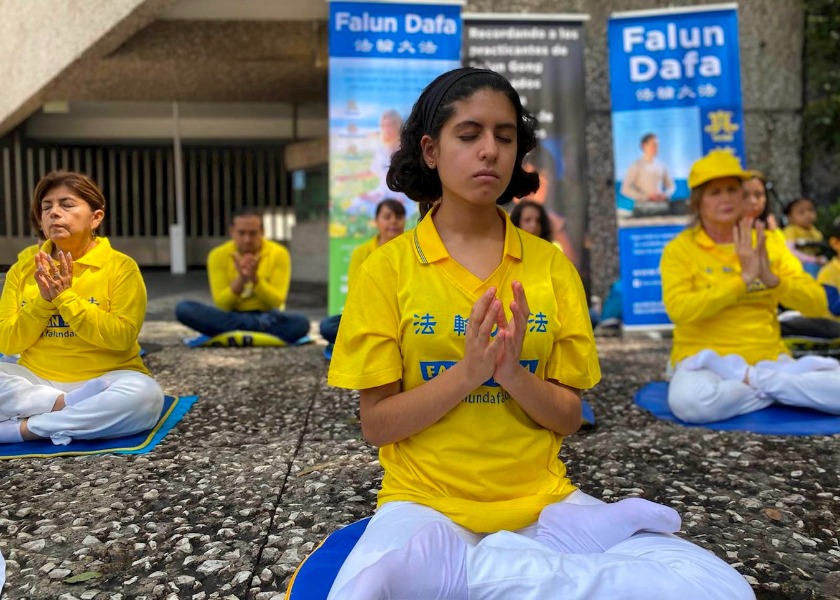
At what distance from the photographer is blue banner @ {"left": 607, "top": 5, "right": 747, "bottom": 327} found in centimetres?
579

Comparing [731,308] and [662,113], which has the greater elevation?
[662,113]

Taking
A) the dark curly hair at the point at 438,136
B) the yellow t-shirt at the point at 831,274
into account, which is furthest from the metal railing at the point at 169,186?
the dark curly hair at the point at 438,136

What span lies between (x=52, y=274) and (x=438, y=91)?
1821 mm

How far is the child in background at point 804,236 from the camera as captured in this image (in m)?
5.63

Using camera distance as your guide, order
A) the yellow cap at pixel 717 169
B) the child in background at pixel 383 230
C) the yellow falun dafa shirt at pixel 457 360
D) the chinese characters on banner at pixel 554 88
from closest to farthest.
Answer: the yellow falun dafa shirt at pixel 457 360
the yellow cap at pixel 717 169
the child in background at pixel 383 230
the chinese characters on banner at pixel 554 88

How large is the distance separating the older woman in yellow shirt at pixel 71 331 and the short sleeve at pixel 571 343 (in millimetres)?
1914

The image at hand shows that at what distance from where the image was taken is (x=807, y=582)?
1.79 metres

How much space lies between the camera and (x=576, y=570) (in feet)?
4.48

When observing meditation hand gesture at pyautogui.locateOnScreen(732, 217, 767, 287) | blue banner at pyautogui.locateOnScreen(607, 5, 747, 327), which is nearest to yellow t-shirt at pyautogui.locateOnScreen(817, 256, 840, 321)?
blue banner at pyautogui.locateOnScreen(607, 5, 747, 327)

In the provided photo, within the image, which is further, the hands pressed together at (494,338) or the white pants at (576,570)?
the hands pressed together at (494,338)

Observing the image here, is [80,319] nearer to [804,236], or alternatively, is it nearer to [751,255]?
[751,255]

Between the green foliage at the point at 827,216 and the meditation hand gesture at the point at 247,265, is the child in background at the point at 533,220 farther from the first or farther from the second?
the green foliage at the point at 827,216

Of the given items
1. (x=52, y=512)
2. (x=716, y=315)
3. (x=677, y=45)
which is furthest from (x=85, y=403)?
(x=677, y=45)

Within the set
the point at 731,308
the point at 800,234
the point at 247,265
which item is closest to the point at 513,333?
the point at 731,308
